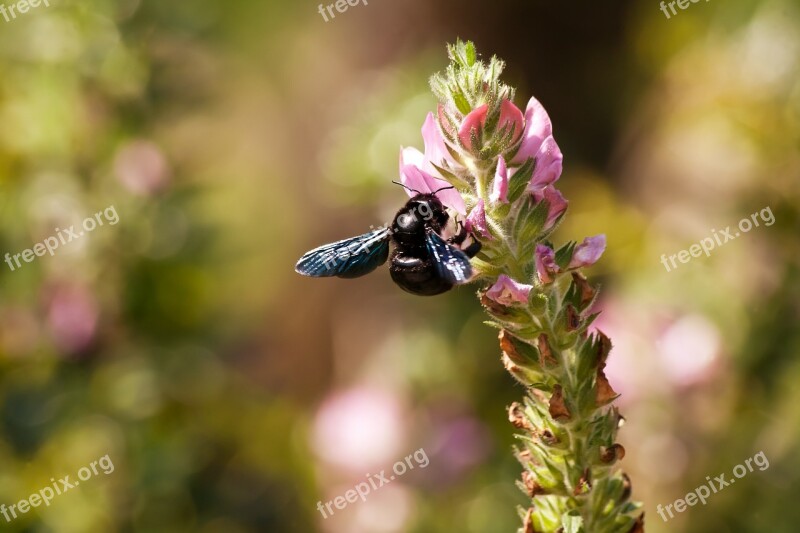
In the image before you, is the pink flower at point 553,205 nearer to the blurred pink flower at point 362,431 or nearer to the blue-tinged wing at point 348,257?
the blue-tinged wing at point 348,257

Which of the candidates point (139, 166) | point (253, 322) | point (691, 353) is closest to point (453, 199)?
point (691, 353)

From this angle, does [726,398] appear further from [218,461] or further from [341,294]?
[341,294]

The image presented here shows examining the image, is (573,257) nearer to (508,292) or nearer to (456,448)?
(508,292)

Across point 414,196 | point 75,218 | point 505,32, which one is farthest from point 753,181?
point 505,32

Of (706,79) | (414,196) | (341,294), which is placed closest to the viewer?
(414,196)

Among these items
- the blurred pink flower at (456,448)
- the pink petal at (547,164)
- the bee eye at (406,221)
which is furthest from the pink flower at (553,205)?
the blurred pink flower at (456,448)

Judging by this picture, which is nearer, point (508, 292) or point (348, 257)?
point (508, 292)
